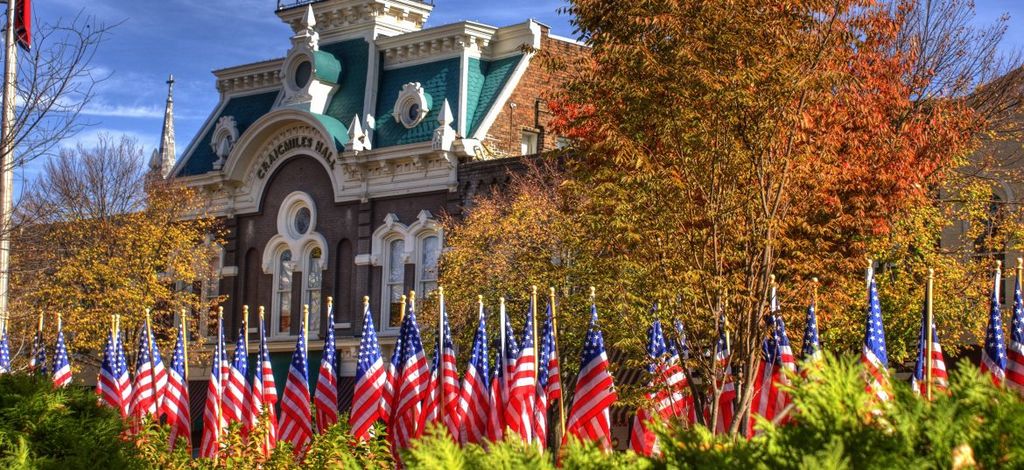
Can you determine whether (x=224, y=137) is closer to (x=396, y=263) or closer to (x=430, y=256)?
(x=396, y=263)

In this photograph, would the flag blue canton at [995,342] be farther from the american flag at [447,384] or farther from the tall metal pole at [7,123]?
the tall metal pole at [7,123]

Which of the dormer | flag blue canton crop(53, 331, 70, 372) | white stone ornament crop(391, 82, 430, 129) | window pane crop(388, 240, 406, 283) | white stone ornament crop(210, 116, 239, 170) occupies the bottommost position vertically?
flag blue canton crop(53, 331, 70, 372)

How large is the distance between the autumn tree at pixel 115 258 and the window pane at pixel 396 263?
4.99m

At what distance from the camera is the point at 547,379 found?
934 inches

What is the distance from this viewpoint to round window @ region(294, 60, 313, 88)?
39.8 m

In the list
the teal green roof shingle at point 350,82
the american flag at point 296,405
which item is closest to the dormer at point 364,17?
the teal green roof shingle at point 350,82

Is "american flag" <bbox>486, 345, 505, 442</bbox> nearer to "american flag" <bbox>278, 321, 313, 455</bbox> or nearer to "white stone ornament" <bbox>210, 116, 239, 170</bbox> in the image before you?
"american flag" <bbox>278, 321, 313, 455</bbox>

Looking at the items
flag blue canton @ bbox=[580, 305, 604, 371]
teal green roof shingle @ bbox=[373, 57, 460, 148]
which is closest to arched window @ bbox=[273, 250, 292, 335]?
teal green roof shingle @ bbox=[373, 57, 460, 148]

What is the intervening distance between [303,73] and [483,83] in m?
5.27

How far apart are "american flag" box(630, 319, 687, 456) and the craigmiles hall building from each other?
12.6 meters

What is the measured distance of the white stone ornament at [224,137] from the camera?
41.4 metres

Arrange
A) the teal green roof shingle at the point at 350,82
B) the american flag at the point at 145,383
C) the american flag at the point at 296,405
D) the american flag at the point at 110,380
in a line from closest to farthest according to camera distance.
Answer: the american flag at the point at 296,405 < the american flag at the point at 145,383 < the american flag at the point at 110,380 < the teal green roof shingle at the point at 350,82

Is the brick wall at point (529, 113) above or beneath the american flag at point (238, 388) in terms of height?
above

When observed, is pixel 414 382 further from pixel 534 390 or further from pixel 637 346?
pixel 637 346
